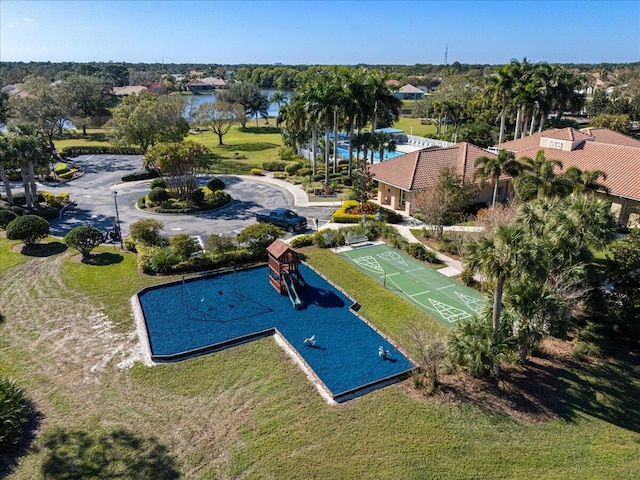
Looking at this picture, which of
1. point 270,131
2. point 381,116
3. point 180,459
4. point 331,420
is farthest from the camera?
point 270,131

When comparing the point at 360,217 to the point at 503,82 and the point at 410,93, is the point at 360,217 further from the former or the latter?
the point at 410,93

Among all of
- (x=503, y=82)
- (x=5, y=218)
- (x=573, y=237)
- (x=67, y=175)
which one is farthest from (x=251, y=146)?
(x=573, y=237)

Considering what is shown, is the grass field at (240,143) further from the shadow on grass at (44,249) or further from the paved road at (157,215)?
the shadow on grass at (44,249)

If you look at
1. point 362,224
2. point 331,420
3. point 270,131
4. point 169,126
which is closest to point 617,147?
point 362,224

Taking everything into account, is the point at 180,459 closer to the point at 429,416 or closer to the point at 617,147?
the point at 429,416

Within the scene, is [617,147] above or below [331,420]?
above
